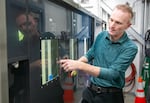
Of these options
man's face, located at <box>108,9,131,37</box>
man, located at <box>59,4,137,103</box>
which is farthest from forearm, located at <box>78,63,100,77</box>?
man's face, located at <box>108,9,131,37</box>

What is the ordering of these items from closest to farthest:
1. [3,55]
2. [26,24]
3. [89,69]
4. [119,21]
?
[3,55] → [26,24] → [89,69] → [119,21]

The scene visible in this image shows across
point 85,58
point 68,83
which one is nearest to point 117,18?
point 85,58

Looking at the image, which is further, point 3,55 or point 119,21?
point 119,21

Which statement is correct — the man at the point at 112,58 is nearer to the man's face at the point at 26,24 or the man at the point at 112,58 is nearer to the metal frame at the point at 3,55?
the man's face at the point at 26,24

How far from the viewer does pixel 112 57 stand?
1453 mm

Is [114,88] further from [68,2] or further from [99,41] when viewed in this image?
[68,2]

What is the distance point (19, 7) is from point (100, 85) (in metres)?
0.93

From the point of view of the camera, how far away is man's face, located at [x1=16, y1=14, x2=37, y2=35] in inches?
31.4

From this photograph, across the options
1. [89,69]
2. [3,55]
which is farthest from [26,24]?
[89,69]

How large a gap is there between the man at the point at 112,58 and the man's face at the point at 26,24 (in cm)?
40

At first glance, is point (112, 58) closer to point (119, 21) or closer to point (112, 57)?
point (112, 57)

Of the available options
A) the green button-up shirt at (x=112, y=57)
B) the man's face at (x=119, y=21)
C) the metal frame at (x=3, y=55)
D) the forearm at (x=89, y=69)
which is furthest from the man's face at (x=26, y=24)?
the man's face at (x=119, y=21)

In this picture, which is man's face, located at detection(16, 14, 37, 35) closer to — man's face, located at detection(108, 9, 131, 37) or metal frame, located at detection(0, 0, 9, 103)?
metal frame, located at detection(0, 0, 9, 103)

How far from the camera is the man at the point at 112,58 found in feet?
4.35
